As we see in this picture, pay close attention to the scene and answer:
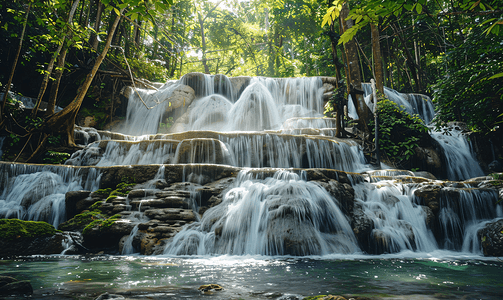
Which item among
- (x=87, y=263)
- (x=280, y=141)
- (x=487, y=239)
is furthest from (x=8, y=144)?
(x=487, y=239)

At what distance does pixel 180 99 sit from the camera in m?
17.5

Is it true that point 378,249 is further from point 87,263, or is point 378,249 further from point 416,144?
point 416,144

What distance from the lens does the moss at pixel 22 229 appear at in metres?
5.03

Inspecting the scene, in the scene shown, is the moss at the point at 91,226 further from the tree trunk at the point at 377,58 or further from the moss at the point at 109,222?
the tree trunk at the point at 377,58

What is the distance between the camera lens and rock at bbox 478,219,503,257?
5285mm

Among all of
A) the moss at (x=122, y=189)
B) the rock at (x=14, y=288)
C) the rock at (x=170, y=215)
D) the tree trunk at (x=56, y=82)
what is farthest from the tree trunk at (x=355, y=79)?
the rock at (x=14, y=288)

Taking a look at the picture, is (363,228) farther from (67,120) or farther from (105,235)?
(67,120)

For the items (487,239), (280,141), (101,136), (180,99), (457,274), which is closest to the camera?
(457,274)

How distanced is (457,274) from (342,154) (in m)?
6.86

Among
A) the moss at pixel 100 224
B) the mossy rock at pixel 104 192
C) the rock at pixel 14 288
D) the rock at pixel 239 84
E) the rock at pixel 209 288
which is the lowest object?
the rock at pixel 209 288

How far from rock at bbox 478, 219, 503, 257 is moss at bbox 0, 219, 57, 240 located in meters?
8.50

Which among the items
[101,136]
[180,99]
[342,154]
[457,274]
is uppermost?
[180,99]

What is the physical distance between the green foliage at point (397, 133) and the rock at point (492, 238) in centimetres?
574

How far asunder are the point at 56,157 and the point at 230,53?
24083 millimetres
